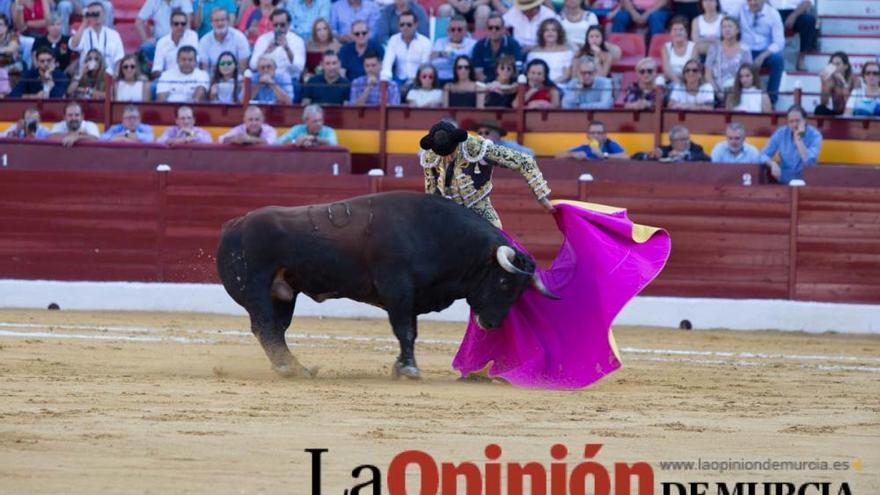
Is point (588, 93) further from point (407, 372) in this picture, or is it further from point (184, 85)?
point (407, 372)

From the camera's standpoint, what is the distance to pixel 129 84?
558 inches

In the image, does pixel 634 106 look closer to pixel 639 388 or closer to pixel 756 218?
pixel 756 218

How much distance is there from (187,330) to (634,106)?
162 inches

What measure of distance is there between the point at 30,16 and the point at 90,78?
1311 millimetres

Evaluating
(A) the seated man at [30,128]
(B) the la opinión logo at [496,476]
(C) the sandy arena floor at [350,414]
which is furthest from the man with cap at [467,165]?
(A) the seated man at [30,128]

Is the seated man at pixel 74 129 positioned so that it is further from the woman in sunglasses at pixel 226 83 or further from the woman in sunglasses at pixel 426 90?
the woman in sunglasses at pixel 426 90

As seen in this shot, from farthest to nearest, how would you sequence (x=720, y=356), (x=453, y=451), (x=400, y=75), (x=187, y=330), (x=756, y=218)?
(x=400, y=75), (x=756, y=218), (x=187, y=330), (x=720, y=356), (x=453, y=451)

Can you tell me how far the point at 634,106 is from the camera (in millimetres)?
13359

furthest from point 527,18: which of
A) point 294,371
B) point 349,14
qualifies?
point 294,371

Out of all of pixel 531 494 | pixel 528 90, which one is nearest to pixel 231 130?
pixel 528 90

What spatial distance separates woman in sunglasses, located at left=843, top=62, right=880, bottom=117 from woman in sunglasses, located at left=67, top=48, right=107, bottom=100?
6.20 m

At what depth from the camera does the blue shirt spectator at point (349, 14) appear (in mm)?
14641

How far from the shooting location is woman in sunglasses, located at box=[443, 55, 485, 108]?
13477mm

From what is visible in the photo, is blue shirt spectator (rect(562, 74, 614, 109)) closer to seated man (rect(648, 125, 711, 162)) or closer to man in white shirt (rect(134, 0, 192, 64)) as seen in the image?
seated man (rect(648, 125, 711, 162))
